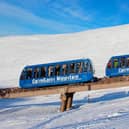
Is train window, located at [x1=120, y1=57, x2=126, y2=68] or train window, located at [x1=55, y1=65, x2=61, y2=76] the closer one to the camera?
train window, located at [x1=120, y1=57, x2=126, y2=68]

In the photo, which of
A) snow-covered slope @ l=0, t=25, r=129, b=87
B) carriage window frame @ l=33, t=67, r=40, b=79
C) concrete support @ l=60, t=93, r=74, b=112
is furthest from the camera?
snow-covered slope @ l=0, t=25, r=129, b=87

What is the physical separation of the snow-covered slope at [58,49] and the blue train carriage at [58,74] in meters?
21.4

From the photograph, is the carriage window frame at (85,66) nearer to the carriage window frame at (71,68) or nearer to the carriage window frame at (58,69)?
the carriage window frame at (71,68)

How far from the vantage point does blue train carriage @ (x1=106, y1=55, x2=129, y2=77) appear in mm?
32625

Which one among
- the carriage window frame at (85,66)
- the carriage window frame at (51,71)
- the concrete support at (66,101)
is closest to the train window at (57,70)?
the carriage window frame at (51,71)

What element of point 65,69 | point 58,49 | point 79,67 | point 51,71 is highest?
point 58,49

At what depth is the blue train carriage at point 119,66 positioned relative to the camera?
107 ft

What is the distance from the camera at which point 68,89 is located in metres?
32.6

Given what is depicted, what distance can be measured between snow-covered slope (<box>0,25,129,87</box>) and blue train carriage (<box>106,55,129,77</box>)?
2134 cm

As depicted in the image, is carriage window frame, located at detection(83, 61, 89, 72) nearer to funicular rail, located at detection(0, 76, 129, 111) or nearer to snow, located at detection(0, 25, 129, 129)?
funicular rail, located at detection(0, 76, 129, 111)

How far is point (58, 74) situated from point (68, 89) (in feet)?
5.29

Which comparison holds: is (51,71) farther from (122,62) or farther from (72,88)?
(122,62)

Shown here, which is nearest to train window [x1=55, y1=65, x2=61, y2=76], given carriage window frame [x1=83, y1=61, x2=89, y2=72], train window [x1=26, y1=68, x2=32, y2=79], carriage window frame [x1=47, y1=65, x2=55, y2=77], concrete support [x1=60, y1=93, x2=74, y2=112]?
carriage window frame [x1=47, y1=65, x2=55, y2=77]

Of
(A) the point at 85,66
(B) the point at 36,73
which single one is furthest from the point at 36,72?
(A) the point at 85,66
